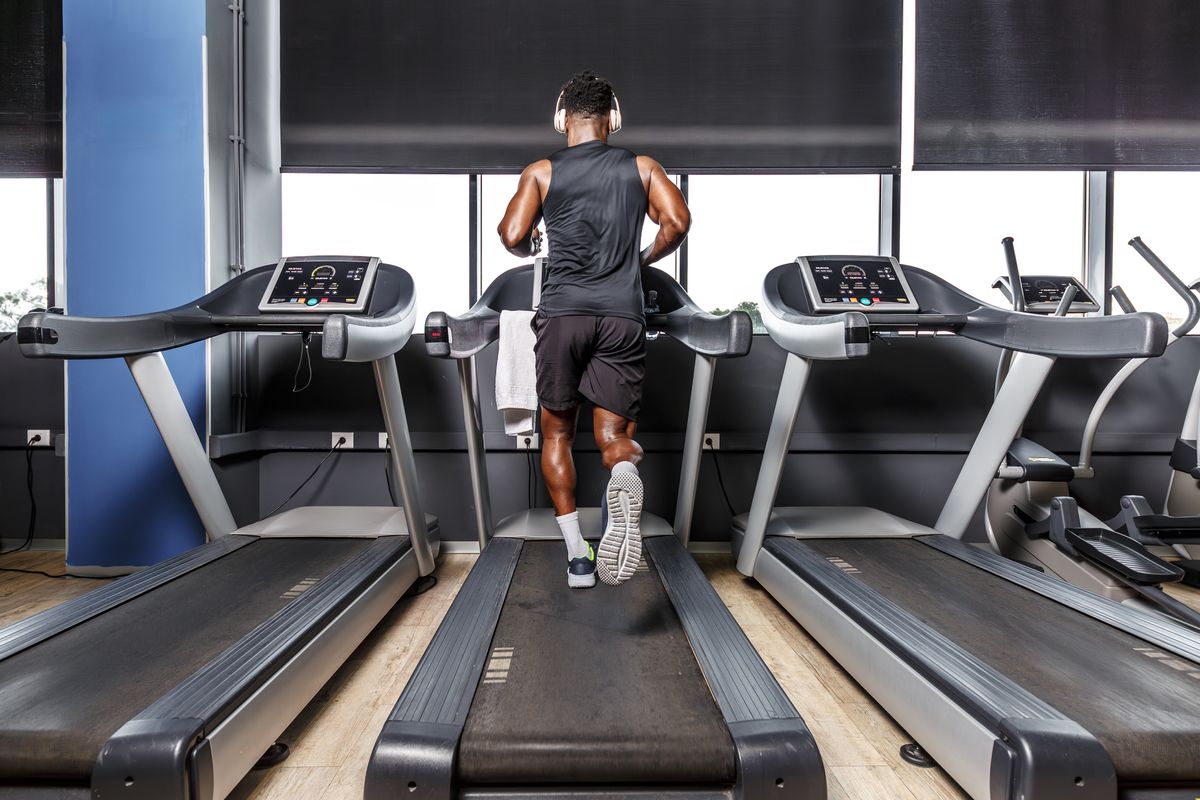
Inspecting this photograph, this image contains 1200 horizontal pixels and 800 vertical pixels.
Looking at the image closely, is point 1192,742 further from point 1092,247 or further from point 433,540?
point 1092,247

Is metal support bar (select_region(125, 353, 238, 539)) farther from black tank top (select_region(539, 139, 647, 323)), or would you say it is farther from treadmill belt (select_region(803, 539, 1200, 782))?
treadmill belt (select_region(803, 539, 1200, 782))

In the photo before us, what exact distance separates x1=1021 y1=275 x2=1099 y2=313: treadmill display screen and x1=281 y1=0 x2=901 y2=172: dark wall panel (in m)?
0.94

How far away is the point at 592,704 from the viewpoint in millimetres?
1230

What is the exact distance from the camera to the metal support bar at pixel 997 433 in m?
2.16

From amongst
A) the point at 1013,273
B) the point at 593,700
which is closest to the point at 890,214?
the point at 1013,273

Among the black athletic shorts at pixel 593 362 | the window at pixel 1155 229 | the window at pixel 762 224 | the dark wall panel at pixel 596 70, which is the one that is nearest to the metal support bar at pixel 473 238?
the dark wall panel at pixel 596 70

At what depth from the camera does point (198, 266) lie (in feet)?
8.63

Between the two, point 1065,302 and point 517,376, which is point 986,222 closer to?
point 1065,302

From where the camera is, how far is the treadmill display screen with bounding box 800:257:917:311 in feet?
8.13

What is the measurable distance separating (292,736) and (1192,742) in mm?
1864

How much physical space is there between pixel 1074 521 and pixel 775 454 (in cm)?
112

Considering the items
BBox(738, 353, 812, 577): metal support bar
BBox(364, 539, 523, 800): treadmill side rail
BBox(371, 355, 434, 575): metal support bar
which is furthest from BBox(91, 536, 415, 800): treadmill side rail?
BBox(738, 353, 812, 577): metal support bar

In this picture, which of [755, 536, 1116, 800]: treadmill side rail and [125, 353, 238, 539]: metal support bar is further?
[125, 353, 238, 539]: metal support bar

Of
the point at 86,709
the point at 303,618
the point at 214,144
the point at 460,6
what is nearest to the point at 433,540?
the point at 303,618
